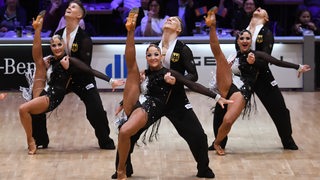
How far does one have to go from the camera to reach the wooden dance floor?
927 cm

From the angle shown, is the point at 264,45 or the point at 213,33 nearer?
the point at 213,33

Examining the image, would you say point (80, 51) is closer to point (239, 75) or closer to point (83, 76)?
point (83, 76)

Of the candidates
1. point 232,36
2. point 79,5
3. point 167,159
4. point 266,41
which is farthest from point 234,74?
point 232,36

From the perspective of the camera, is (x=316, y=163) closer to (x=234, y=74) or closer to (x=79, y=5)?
(x=234, y=74)

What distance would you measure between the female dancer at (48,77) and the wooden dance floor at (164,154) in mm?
493

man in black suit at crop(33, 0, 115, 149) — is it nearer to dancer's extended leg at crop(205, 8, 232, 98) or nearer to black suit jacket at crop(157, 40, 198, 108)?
black suit jacket at crop(157, 40, 198, 108)

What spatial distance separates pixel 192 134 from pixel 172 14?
6.98 meters

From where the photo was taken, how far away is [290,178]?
905 centimetres

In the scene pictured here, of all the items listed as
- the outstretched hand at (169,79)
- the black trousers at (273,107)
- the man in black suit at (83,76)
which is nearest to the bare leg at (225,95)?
the black trousers at (273,107)

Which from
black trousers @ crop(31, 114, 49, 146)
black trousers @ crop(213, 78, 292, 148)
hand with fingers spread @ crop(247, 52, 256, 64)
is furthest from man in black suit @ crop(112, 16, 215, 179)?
black trousers @ crop(31, 114, 49, 146)

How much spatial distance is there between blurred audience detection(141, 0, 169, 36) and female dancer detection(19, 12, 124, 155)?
4.91m

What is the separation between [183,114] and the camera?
29.8ft

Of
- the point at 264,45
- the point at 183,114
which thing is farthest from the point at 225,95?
the point at 183,114

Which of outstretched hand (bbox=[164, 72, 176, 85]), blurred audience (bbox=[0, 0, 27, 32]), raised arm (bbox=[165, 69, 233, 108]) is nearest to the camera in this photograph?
outstretched hand (bbox=[164, 72, 176, 85])
